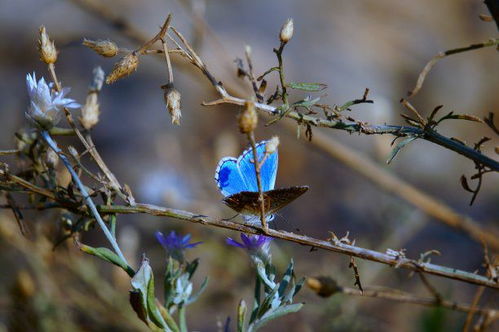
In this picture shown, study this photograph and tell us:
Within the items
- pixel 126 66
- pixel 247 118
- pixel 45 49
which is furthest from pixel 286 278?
pixel 45 49

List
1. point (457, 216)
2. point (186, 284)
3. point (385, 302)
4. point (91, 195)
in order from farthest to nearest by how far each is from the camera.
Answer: point (385, 302) < point (457, 216) < point (186, 284) < point (91, 195)

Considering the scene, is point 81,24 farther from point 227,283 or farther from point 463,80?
point 227,283

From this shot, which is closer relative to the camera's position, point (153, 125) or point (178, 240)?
point (178, 240)

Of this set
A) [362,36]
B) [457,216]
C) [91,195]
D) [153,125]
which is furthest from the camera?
[362,36]

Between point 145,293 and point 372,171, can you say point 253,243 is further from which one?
point 372,171

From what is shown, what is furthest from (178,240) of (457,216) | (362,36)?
(362,36)

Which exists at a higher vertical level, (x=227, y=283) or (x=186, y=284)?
(x=186, y=284)

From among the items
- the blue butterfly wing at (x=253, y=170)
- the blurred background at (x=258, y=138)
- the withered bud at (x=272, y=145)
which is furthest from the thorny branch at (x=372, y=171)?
the withered bud at (x=272, y=145)

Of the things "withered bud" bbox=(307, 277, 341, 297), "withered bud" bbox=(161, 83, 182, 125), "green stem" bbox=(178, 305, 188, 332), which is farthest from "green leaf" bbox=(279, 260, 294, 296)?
"withered bud" bbox=(161, 83, 182, 125)
